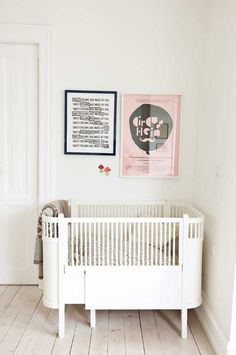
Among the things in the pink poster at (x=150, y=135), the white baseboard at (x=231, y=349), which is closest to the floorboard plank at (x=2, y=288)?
the pink poster at (x=150, y=135)

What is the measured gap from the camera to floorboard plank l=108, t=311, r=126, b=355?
7.10ft

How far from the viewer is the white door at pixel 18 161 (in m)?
2.88

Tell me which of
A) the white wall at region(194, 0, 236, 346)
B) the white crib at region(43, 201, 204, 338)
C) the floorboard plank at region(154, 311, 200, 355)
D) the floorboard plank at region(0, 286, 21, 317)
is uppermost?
the white wall at region(194, 0, 236, 346)

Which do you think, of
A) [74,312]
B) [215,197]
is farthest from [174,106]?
[74,312]

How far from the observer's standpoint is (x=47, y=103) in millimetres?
2848

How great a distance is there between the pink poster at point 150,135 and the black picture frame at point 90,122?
0.11m

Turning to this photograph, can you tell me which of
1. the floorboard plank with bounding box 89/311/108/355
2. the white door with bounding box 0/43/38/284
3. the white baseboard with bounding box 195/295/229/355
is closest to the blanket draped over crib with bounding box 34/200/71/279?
the white door with bounding box 0/43/38/284

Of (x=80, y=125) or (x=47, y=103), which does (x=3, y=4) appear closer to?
(x=47, y=103)

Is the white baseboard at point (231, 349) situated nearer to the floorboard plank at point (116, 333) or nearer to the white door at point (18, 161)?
the floorboard plank at point (116, 333)

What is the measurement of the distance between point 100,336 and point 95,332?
0.20 ft

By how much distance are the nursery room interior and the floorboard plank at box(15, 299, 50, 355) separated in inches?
0.6

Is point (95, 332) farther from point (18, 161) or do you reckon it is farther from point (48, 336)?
point (18, 161)

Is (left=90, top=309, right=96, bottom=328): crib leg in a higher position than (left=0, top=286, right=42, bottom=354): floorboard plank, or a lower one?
higher

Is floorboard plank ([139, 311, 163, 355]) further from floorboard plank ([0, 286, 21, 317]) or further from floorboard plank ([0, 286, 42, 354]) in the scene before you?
floorboard plank ([0, 286, 21, 317])
